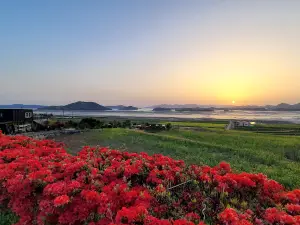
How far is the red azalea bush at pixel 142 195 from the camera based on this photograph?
3.09 meters

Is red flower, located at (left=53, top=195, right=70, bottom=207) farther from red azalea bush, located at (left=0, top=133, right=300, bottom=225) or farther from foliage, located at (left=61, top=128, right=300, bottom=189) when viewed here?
foliage, located at (left=61, top=128, right=300, bottom=189)

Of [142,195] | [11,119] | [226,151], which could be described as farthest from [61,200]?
[11,119]

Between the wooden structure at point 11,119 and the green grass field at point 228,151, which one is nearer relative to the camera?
the green grass field at point 228,151

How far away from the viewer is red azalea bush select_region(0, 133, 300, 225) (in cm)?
309

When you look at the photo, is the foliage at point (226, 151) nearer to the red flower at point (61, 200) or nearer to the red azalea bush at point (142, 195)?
the red azalea bush at point (142, 195)

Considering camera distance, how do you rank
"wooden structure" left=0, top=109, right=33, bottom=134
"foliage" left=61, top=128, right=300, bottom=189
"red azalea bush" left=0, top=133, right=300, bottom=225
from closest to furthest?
"red azalea bush" left=0, top=133, right=300, bottom=225 → "foliage" left=61, top=128, right=300, bottom=189 → "wooden structure" left=0, top=109, right=33, bottom=134

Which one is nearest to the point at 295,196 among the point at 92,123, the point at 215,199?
the point at 215,199

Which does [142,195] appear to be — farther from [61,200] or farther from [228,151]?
[228,151]

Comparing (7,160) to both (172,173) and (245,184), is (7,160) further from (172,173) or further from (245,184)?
(245,184)

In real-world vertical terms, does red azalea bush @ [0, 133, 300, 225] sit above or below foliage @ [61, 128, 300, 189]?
above

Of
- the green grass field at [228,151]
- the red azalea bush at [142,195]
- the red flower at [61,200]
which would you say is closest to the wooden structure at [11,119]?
the green grass field at [228,151]

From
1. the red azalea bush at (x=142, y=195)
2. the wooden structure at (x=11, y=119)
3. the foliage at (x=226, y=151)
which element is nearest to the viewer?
the red azalea bush at (x=142, y=195)

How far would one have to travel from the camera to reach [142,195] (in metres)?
3.40

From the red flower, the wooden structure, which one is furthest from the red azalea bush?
the wooden structure
